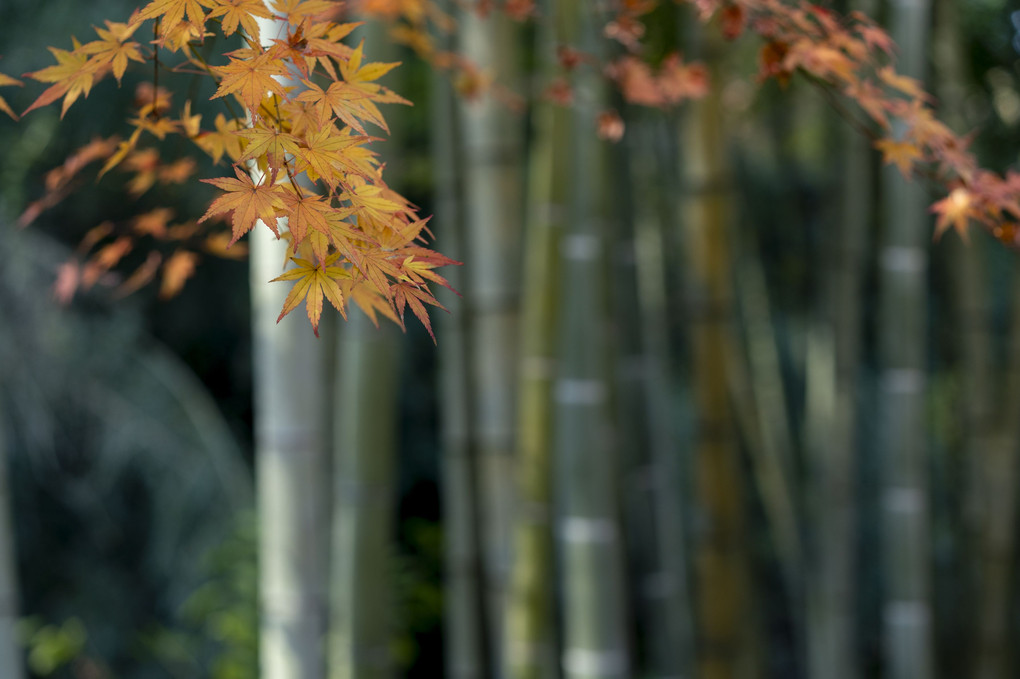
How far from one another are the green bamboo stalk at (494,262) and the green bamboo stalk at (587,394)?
1.22ft

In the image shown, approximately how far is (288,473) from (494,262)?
78 centimetres

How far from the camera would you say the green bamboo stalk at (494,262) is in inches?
68.5

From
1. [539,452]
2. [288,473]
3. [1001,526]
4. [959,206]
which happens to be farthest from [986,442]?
[288,473]

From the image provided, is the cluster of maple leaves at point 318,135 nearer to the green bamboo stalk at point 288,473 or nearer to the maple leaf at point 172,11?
the maple leaf at point 172,11

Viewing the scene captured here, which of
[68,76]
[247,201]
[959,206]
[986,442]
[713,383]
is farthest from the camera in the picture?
[986,442]

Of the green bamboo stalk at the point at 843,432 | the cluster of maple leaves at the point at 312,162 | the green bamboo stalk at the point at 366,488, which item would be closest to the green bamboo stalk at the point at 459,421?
the green bamboo stalk at the point at 366,488

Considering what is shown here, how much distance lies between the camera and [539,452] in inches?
58.9

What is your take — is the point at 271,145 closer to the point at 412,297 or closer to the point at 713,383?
the point at 412,297

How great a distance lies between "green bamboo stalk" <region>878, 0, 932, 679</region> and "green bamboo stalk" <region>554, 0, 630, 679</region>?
691 mm

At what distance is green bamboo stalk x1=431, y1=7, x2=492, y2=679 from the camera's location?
6.33 ft

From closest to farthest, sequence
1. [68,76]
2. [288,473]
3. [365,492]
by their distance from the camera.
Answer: [68,76], [288,473], [365,492]

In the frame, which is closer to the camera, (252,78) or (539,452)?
(252,78)

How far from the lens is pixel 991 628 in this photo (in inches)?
80.7

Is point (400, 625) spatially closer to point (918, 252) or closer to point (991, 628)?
point (991, 628)
